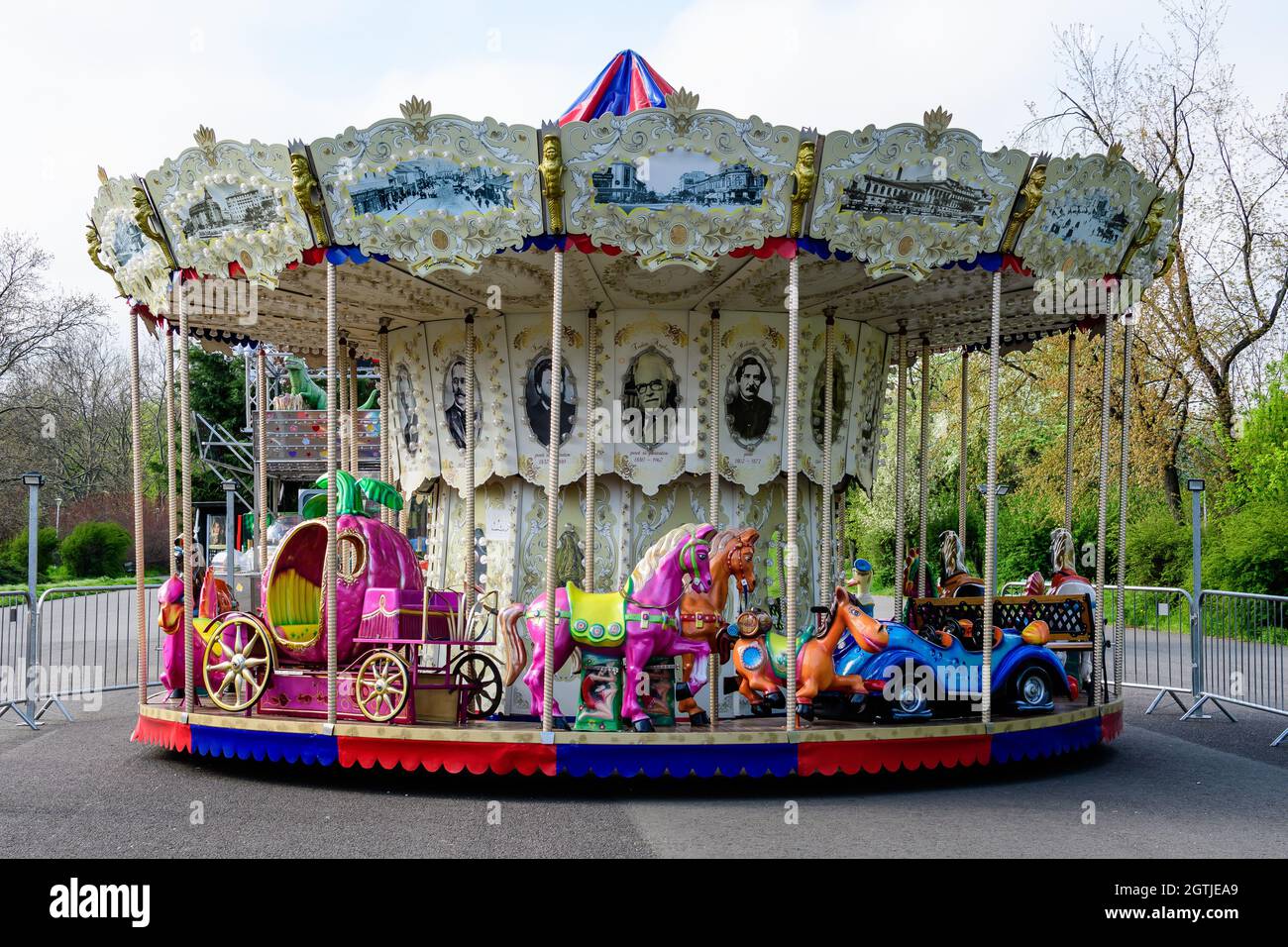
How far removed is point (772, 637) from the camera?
8766 millimetres

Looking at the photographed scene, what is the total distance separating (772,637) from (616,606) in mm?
1325

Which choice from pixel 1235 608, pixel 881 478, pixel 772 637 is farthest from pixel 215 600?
pixel 881 478

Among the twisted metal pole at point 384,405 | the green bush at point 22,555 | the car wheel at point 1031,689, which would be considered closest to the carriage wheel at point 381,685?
the twisted metal pole at point 384,405

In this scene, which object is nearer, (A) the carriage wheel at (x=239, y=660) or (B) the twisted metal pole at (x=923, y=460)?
(A) the carriage wheel at (x=239, y=660)

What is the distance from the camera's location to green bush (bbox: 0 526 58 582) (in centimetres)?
3297

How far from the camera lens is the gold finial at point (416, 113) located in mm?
7859

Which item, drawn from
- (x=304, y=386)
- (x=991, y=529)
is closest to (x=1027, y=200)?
(x=991, y=529)

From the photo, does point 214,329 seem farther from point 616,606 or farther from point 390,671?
point 616,606

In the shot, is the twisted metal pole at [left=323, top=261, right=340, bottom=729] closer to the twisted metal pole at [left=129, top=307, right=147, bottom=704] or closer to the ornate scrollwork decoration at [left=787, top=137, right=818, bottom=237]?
the twisted metal pole at [left=129, top=307, right=147, bottom=704]

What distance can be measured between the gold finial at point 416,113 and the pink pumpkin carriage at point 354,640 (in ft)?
10.1

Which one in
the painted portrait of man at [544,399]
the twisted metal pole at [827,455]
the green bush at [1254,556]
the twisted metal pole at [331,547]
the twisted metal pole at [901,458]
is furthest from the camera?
the green bush at [1254,556]

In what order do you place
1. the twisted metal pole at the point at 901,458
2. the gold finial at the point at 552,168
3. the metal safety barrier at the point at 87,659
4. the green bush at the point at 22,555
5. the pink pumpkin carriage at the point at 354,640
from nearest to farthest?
the gold finial at the point at 552,168 → the pink pumpkin carriage at the point at 354,640 → the twisted metal pole at the point at 901,458 → the metal safety barrier at the point at 87,659 → the green bush at the point at 22,555

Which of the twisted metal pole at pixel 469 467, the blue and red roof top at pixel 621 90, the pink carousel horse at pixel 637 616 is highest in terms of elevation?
the blue and red roof top at pixel 621 90

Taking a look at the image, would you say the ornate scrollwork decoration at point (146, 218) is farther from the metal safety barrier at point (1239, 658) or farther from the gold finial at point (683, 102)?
the metal safety barrier at point (1239, 658)
